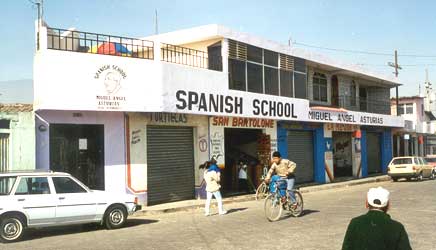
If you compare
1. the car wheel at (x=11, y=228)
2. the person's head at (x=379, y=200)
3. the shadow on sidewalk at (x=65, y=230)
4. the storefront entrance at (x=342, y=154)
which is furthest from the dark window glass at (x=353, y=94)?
the person's head at (x=379, y=200)

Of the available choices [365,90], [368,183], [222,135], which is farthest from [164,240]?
[365,90]

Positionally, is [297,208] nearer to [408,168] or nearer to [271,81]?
[271,81]

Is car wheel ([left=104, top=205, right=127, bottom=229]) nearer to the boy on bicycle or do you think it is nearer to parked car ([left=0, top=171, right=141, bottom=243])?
parked car ([left=0, top=171, right=141, bottom=243])

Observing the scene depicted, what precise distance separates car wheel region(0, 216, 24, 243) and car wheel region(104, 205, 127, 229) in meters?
2.01

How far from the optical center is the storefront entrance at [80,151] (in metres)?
15.2

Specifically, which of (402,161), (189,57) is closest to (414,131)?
(402,161)

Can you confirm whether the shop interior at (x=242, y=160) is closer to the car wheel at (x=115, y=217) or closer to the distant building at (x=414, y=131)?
the car wheel at (x=115, y=217)

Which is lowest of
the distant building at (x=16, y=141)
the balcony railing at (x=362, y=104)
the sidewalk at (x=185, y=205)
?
the sidewalk at (x=185, y=205)

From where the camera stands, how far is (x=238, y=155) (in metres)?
23.0

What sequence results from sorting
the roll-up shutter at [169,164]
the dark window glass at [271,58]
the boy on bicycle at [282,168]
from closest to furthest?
the boy on bicycle at [282,168] < the roll-up shutter at [169,164] < the dark window glass at [271,58]

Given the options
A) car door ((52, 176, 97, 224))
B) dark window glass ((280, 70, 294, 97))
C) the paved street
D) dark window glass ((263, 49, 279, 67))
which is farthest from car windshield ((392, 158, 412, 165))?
car door ((52, 176, 97, 224))

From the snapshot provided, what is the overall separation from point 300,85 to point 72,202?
1539 centimetres

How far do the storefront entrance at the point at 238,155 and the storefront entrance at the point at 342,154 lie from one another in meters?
10.0

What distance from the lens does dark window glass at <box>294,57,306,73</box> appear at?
942 inches
